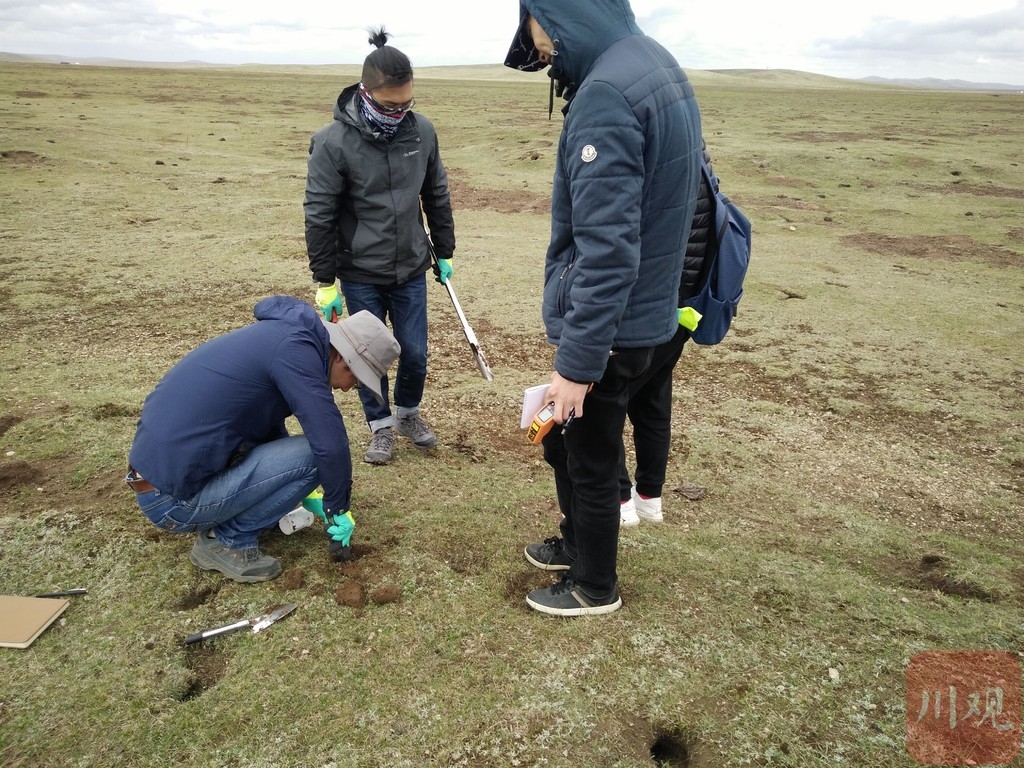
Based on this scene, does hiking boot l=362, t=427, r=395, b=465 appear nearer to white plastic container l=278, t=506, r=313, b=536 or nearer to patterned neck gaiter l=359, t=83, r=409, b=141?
white plastic container l=278, t=506, r=313, b=536

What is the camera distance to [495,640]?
316 centimetres

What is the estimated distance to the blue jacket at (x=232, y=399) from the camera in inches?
126

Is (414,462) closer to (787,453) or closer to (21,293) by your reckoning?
(787,453)

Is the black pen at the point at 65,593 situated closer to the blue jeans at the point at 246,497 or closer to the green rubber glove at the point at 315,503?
the blue jeans at the point at 246,497

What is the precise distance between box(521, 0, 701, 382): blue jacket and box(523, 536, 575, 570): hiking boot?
1472 millimetres

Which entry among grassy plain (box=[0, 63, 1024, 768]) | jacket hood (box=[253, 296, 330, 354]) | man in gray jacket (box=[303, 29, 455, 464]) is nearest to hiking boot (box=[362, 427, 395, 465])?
man in gray jacket (box=[303, 29, 455, 464])

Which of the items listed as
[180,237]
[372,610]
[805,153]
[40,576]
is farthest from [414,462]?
[805,153]

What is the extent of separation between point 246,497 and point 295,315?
0.95 meters

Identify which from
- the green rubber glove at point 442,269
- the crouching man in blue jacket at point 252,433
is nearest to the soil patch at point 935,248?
the green rubber glove at point 442,269

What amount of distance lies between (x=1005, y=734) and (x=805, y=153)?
1947 centimetres

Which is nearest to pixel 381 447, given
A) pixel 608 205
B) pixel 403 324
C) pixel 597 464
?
pixel 403 324

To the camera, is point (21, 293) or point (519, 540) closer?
point (519, 540)

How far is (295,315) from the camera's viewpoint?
10.7 feet

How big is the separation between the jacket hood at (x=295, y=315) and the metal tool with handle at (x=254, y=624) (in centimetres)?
126
